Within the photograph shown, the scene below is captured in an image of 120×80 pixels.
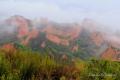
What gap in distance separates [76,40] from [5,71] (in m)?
72.8

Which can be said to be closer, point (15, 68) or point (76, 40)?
point (15, 68)

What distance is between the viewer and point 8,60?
49.6 feet

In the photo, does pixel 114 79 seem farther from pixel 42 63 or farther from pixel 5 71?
pixel 5 71

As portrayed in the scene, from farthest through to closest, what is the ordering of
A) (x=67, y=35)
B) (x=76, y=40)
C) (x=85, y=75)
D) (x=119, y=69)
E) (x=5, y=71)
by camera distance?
1. (x=67, y=35)
2. (x=76, y=40)
3. (x=119, y=69)
4. (x=85, y=75)
5. (x=5, y=71)

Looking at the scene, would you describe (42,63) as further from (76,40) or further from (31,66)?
(76,40)

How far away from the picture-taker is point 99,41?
88.1 meters

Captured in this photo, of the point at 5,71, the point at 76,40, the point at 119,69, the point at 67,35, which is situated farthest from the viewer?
the point at 67,35

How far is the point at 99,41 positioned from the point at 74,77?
73408 mm

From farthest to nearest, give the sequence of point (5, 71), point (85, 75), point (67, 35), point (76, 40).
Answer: point (67, 35)
point (76, 40)
point (85, 75)
point (5, 71)

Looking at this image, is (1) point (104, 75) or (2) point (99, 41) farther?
(2) point (99, 41)

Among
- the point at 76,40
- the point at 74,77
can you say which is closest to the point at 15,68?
the point at 74,77

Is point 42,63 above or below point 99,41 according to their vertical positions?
above

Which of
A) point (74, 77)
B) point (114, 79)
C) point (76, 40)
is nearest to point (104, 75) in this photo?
point (114, 79)

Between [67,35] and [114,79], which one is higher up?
[114,79]
